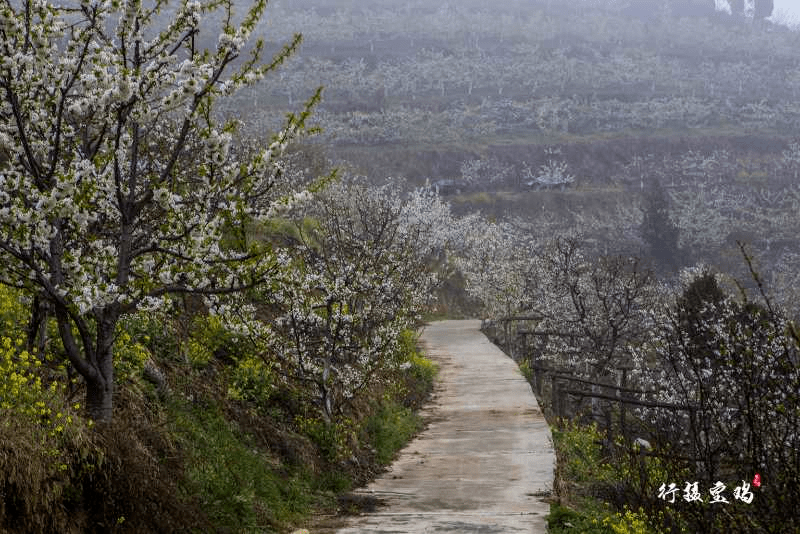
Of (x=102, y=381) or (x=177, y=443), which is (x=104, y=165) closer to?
(x=102, y=381)

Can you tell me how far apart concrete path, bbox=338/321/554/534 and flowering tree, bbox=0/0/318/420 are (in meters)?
3.12

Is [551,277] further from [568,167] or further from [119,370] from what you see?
[568,167]

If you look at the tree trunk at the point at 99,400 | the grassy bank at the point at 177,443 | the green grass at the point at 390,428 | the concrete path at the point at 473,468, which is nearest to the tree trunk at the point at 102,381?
the tree trunk at the point at 99,400

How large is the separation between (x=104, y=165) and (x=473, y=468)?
22.1ft

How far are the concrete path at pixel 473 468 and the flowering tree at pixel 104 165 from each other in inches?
Result: 123

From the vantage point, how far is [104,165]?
6348mm

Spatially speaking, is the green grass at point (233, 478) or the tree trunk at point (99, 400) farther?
the green grass at point (233, 478)

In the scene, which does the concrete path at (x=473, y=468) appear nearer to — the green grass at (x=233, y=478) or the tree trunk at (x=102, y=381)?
the green grass at (x=233, y=478)

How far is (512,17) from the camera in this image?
149250 millimetres

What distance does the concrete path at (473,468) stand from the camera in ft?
26.8

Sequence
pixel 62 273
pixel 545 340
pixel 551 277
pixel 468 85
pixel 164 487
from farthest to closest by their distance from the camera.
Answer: pixel 468 85 → pixel 551 277 → pixel 545 340 → pixel 164 487 → pixel 62 273

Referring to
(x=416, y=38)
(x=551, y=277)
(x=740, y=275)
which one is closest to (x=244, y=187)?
(x=551, y=277)

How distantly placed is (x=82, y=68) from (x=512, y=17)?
15129 cm

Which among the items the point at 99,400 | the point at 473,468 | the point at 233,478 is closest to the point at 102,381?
the point at 99,400
